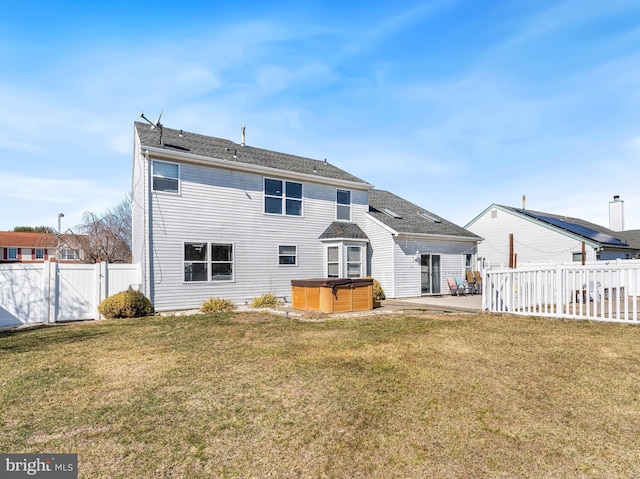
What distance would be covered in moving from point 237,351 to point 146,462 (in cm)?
366

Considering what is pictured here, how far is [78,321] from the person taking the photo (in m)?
11.1

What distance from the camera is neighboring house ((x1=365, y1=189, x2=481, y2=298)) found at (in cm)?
1672

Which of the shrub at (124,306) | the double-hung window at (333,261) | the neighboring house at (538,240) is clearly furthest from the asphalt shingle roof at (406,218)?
the shrub at (124,306)

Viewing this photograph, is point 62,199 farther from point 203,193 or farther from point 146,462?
point 146,462

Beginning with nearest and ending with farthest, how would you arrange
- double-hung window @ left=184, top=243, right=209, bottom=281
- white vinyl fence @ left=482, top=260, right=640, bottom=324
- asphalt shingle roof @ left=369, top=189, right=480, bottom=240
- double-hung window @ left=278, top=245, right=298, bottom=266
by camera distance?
white vinyl fence @ left=482, top=260, right=640, bottom=324, double-hung window @ left=184, top=243, right=209, bottom=281, double-hung window @ left=278, top=245, right=298, bottom=266, asphalt shingle roof @ left=369, top=189, right=480, bottom=240

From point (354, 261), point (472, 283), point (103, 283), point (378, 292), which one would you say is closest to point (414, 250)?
point (378, 292)

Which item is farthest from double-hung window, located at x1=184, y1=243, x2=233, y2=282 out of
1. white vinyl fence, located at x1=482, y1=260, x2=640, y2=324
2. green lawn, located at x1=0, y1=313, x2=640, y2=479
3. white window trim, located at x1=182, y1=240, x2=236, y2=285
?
white vinyl fence, located at x1=482, y1=260, x2=640, y2=324

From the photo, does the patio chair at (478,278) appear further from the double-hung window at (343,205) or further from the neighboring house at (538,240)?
the double-hung window at (343,205)

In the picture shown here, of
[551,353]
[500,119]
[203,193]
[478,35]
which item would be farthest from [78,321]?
[500,119]

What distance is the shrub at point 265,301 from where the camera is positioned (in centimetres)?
1338

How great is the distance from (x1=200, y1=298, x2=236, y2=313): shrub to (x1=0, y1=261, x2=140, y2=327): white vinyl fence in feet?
10.0

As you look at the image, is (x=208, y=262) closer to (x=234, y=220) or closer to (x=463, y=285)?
(x=234, y=220)

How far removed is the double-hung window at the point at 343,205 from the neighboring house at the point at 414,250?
1.13m

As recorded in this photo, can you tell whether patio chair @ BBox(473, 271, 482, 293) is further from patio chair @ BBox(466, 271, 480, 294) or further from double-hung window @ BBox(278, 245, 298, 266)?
double-hung window @ BBox(278, 245, 298, 266)
